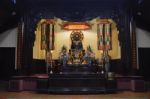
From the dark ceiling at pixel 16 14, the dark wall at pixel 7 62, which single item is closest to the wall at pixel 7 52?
the dark wall at pixel 7 62

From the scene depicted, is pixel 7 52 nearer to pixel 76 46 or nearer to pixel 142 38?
pixel 76 46

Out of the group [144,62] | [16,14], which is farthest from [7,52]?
[144,62]

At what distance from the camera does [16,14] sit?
1201 cm

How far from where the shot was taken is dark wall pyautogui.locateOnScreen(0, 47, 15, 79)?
12500mm

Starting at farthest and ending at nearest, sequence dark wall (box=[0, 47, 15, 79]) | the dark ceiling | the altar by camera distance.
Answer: dark wall (box=[0, 47, 15, 79]), the altar, the dark ceiling

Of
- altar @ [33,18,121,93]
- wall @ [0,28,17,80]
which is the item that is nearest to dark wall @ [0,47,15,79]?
wall @ [0,28,17,80]

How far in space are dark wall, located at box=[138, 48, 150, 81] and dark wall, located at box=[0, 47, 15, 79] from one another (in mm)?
5853

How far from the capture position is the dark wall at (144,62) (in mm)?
12359

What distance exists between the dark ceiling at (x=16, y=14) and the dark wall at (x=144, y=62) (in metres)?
1.03

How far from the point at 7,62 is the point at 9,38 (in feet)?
3.72

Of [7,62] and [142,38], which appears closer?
[142,38]

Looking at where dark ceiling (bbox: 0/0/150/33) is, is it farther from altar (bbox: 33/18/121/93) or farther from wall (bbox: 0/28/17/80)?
altar (bbox: 33/18/121/93)

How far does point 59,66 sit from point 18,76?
1844 mm

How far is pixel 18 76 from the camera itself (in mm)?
11711
